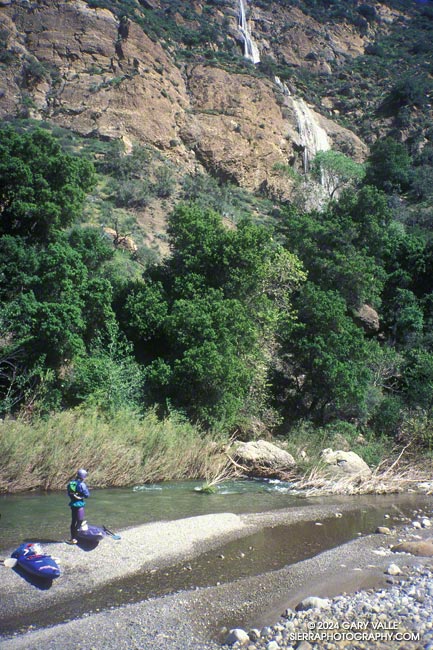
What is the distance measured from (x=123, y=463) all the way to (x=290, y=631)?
949 cm

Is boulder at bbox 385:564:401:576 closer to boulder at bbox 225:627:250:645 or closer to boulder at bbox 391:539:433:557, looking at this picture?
boulder at bbox 391:539:433:557

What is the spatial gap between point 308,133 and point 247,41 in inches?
1129

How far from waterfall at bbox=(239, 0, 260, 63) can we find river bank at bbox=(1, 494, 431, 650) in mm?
88809

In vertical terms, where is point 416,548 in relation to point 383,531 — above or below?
above

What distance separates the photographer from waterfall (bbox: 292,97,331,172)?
230ft

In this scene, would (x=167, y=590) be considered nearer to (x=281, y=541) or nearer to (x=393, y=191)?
(x=281, y=541)

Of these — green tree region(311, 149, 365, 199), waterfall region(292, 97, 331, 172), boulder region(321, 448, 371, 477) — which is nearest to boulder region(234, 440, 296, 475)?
boulder region(321, 448, 371, 477)

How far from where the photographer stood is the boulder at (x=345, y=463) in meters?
18.2

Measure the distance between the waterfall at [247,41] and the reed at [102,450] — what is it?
82.6 metres

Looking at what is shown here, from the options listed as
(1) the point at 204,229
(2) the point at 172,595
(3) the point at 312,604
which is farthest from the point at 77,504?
(1) the point at 204,229

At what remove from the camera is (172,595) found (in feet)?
25.3

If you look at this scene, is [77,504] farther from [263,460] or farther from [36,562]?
[263,460]

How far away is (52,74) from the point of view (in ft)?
198

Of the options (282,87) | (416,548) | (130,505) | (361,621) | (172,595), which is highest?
(282,87)
